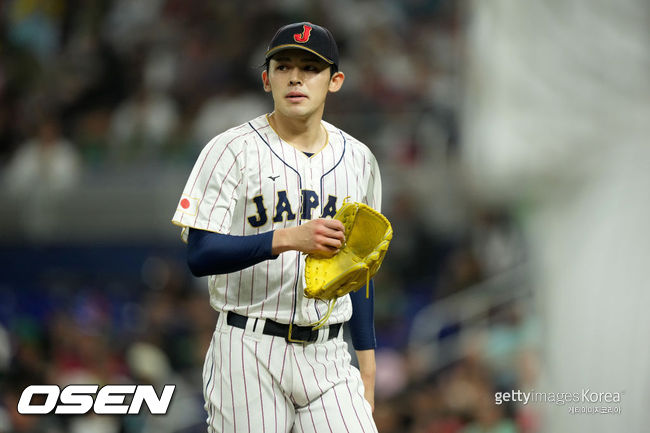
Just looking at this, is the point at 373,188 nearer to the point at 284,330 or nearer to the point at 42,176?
the point at 284,330

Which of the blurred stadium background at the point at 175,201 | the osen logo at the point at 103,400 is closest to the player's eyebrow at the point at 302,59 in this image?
the osen logo at the point at 103,400

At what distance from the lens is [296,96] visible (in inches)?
109

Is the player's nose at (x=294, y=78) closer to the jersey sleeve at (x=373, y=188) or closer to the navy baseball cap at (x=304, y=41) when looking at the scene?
the navy baseball cap at (x=304, y=41)

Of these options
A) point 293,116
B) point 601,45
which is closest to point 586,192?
point 601,45

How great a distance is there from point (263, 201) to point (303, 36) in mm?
504

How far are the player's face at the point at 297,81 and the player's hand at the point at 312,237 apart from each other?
1.37 feet

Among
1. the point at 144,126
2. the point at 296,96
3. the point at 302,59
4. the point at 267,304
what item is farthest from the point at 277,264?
the point at 144,126

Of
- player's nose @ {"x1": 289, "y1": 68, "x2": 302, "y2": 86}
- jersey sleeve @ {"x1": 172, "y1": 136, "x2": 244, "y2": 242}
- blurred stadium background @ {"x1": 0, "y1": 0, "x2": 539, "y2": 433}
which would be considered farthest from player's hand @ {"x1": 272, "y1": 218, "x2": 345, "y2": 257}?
blurred stadium background @ {"x1": 0, "y1": 0, "x2": 539, "y2": 433}

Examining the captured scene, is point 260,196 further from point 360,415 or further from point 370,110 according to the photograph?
point 370,110

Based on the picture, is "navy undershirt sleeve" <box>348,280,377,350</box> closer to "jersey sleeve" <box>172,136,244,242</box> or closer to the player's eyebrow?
"jersey sleeve" <box>172,136,244,242</box>

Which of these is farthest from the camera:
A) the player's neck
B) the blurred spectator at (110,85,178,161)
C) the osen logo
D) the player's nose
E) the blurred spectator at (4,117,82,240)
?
the blurred spectator at (110,85,178,161)

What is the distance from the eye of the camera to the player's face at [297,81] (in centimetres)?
276

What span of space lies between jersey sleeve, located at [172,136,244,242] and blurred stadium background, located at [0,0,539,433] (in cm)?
282

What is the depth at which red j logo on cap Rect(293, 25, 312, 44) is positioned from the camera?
272 centimetres
